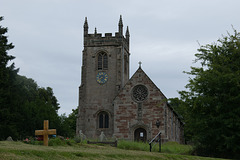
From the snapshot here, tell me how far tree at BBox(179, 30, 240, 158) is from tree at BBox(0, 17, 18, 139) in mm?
20406

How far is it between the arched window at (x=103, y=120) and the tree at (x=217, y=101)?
67.3 feet

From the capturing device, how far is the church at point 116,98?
1587 inches

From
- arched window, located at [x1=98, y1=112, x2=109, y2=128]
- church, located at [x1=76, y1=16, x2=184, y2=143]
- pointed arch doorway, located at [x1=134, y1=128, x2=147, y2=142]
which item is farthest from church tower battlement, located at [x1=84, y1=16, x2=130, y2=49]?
pointed arch doorway, located at [x1=134, y1=128, x2=147, y2=142]

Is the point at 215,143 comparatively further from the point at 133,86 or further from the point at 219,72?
the point at 133,86

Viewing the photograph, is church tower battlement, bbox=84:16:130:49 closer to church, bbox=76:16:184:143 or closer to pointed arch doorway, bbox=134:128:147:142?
church, bbox=76:16:184:143

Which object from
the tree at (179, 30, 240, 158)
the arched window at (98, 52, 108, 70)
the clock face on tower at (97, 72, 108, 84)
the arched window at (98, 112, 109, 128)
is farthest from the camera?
the arched window at (98, 52, 108, 70)

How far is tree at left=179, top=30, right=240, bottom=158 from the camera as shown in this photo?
72.7ft

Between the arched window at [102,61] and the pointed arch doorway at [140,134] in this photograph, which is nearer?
the pointed arch doorway at [140,134]

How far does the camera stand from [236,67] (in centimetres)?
2386

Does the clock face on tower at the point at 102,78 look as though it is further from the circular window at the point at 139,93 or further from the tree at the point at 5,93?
the tree at the point at 5,93

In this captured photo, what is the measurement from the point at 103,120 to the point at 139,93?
607 cm

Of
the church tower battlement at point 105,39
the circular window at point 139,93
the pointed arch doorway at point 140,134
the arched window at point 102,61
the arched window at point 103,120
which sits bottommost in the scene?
the pointed arch doorway at point 140,134

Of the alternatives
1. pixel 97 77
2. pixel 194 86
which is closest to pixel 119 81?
pixel 97 77

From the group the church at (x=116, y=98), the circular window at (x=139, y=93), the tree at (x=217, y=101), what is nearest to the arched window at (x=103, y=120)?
the church at (x=116, y=98)
